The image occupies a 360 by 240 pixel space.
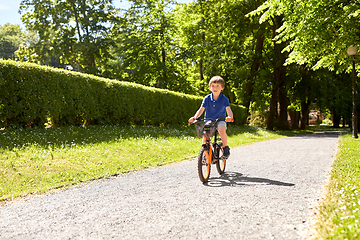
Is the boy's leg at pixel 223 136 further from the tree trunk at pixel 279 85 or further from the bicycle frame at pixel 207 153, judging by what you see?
the tree trunk at pixel 279 85

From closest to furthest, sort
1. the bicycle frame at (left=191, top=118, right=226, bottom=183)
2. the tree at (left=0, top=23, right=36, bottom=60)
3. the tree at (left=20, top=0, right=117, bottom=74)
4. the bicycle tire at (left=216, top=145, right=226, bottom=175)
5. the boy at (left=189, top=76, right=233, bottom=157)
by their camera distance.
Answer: the bicycle frame at (left=191, top=118, right=226, bottom=183) → the boy at (left=189, top=76, right=233, bottom=157) → the bicycle tire at (left=216, top=145, right=226, bottom=175) → the tree at (left=20, top=0, right=117, bottom=74) → the tree at (left=0, top=23, right=36, bottom=60)

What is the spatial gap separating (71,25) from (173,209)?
21.4 meters

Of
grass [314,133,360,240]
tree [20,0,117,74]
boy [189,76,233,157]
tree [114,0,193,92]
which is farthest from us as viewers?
tree [114,0,193,92]

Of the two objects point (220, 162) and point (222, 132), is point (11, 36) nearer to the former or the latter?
point (220, 162)

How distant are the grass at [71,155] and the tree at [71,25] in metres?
11.2

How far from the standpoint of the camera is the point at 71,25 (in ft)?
70.6

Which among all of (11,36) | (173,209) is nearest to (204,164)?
(173,209)

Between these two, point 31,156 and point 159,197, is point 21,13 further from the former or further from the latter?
point 159,197

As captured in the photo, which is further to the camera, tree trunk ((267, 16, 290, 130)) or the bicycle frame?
tree trunk ((267, 16, 290, 130))

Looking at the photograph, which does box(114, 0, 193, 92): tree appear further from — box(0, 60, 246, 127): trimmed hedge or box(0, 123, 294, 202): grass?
box(0, 123, 294, 202): grass

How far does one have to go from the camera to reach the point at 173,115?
16484 millimetres

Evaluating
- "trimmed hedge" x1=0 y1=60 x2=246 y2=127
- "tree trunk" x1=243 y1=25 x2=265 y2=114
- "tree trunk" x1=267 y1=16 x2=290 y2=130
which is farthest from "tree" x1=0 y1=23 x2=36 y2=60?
"trimmed hedge" x1=0 y1=60 x2=246 y2=127

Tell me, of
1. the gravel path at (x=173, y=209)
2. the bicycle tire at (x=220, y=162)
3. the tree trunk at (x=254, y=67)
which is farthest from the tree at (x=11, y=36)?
the gravel path at (x=173, y=209)

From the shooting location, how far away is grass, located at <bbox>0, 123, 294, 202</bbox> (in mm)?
5566
